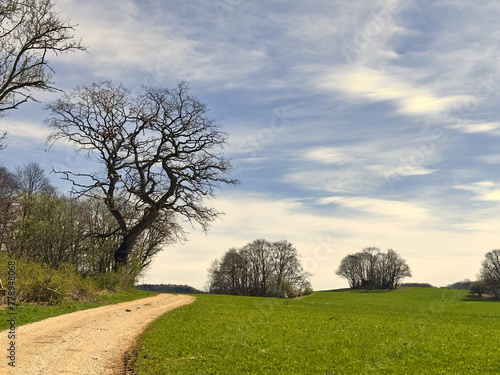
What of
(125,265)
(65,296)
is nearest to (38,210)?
(125,265)

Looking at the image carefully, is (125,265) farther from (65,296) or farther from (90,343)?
(90,343)

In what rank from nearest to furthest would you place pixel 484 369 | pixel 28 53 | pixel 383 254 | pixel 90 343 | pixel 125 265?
1. pixel 484 369
2. pixel 90 343
3. pixel 28 53
4. pixel 125 265
5. pixel 383 254

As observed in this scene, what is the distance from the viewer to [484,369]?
38.9 feet

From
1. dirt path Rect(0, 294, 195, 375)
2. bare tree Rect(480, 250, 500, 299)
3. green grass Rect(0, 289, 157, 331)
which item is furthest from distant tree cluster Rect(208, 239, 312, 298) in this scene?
dirt path Rect(0, 294, 195, 375)

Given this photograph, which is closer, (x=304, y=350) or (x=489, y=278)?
(x=304, y=350)

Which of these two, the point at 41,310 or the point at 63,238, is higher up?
the point at 63,238

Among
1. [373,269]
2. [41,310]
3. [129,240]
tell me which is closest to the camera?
[41,310]

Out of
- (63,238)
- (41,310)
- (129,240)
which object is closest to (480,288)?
(129,240)

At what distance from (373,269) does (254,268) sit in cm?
5588

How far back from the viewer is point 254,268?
91562 millimetres

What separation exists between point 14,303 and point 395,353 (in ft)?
66.4

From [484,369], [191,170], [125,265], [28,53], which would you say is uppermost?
[28,53]

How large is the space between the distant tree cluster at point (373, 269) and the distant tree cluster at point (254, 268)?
155ft

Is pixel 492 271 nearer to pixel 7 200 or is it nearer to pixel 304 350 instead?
pixel 304 350
